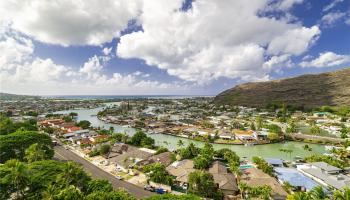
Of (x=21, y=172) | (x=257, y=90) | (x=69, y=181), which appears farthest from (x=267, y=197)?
(x=257, y=90)

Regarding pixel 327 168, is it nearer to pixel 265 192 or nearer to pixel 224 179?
pixel 265 192

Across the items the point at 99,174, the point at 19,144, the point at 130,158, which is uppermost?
the point at 19,144

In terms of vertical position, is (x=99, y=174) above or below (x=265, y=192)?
below

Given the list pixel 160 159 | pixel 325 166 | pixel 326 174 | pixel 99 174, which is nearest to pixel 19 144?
pixel 99 174

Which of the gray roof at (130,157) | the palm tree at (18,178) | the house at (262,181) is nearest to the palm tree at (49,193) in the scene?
the palm tree at (18,178)

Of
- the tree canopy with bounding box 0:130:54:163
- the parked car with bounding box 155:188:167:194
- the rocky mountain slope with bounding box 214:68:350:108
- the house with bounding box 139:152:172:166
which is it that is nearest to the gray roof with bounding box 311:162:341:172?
the house with bounding box 139:152:172:166

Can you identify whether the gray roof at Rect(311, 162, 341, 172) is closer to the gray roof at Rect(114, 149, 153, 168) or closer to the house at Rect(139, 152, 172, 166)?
the house at Rect(139, 152, 172, 166)
